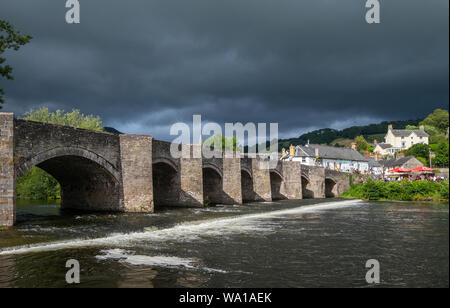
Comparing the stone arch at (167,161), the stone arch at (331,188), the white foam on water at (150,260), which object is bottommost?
the stone arch at (331,188)

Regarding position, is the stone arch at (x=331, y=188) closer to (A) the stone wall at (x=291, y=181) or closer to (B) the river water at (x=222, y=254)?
(A) the stone wall at (x=291, y=181)

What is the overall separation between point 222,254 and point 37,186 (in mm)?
33135

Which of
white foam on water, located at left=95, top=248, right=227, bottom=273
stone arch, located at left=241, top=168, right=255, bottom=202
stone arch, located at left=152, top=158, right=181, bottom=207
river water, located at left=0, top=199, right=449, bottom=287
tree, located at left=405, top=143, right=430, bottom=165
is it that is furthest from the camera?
tree, located at left=405, top=143, right=430, bottom=165

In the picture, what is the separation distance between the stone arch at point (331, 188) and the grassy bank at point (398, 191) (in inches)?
104

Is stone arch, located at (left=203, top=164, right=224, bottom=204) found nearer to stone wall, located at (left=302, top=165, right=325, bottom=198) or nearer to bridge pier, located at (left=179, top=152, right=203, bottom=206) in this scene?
bridge pier, located at (left=179, top=152, right=203, bottom=206)

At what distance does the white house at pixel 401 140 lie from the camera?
103075mm

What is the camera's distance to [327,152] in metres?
77.8

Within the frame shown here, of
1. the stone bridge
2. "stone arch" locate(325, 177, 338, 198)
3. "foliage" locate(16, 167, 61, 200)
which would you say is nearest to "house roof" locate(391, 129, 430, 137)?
"stone arch" locate(325, 177, 338, 198)

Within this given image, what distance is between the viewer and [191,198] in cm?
2723

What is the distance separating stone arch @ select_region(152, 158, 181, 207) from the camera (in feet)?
87.5

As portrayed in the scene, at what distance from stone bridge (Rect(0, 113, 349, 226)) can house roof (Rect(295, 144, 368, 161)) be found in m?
40.4

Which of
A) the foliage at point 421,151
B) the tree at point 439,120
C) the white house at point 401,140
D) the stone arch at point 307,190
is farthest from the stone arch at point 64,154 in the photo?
the tree at point 439,120

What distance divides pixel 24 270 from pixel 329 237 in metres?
10.2
